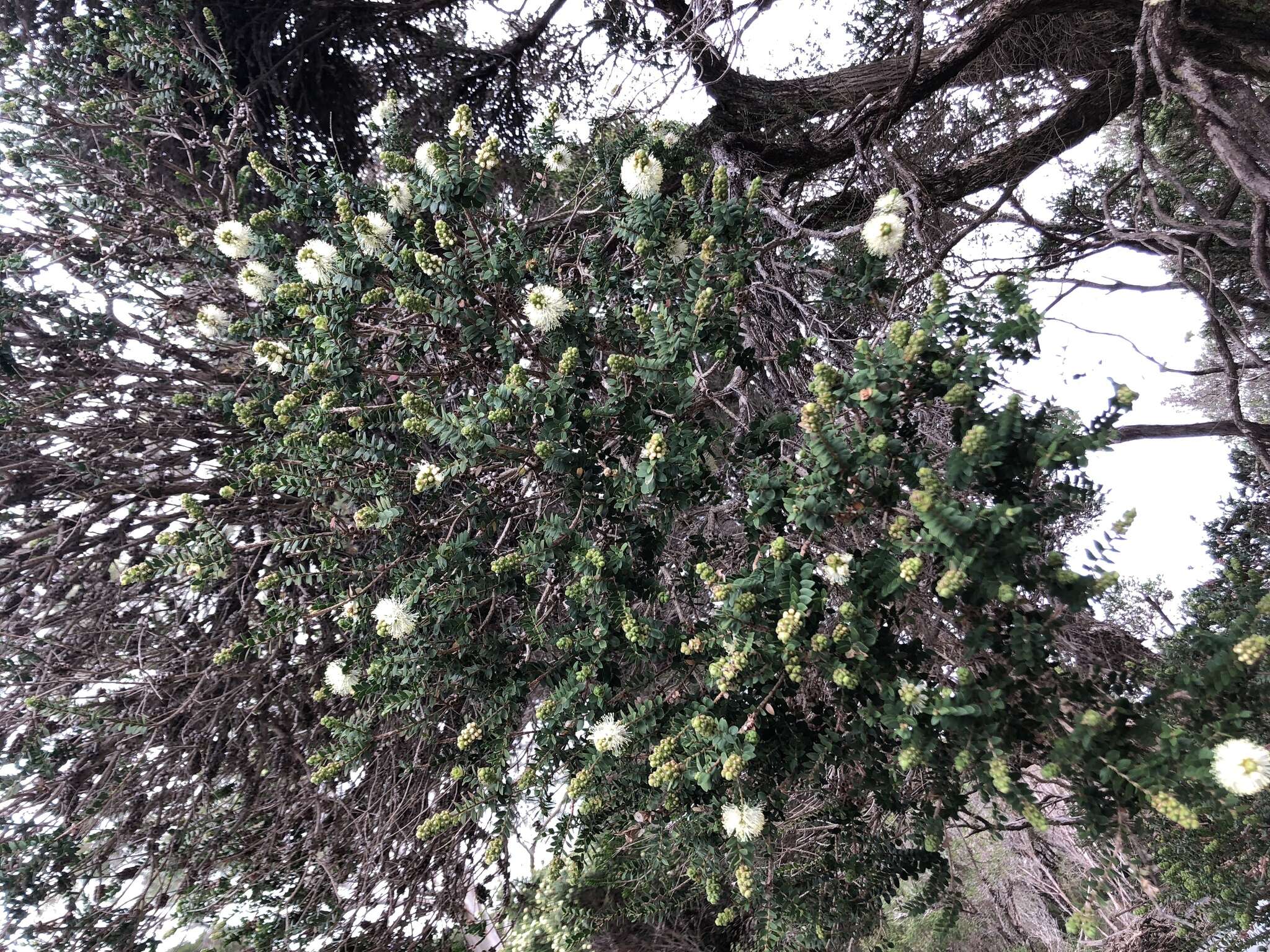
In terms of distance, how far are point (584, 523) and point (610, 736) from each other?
20.8 inches

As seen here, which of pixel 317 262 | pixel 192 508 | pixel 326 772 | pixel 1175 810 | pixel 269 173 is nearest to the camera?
pixel 1175 810

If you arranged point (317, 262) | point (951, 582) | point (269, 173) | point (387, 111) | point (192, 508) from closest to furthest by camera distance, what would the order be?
1. point (951, 582)
2. point (317, 262)
3. point (192, 508)
4. point (269, 173)
5. point (387, 111)

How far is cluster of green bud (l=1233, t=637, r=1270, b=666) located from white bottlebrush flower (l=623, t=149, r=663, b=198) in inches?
63.6

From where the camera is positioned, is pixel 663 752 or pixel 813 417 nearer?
pixel 813 417

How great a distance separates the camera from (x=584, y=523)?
174cm

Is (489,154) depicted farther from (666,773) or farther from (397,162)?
(666,773)

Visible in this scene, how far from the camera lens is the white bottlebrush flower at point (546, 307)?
1688mm

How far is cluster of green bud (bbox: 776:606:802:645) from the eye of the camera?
1.34m

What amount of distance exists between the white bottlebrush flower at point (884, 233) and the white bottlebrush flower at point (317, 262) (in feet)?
4.81

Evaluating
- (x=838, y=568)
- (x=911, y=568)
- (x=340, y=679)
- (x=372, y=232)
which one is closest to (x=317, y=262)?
(x=372, y=232)

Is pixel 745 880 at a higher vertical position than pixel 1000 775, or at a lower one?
lower

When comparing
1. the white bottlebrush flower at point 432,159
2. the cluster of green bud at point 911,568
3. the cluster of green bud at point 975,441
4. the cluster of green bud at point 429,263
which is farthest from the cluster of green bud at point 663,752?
the white bottlebrush flower at point 432,159

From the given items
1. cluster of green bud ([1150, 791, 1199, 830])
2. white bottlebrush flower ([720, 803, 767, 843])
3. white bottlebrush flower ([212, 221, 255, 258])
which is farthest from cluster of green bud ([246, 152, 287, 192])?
cluster of green bud ([1150, 791, 1199, 830])

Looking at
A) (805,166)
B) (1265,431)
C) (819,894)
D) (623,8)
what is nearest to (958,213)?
(805,166)
